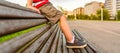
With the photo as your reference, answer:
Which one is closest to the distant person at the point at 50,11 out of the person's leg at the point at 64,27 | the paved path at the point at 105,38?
the person's leg at the point at 64,27

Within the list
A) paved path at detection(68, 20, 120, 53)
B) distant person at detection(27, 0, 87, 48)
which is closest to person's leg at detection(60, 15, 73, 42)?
distant person at detection(27, 0, 87, 48)

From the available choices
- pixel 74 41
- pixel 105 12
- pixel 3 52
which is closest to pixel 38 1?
pixel 74 41

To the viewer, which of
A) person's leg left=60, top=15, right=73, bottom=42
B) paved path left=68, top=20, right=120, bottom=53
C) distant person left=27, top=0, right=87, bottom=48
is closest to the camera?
distant person left=27, top=0, right=87, bottom=48

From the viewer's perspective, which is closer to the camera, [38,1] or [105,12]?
[38,1]

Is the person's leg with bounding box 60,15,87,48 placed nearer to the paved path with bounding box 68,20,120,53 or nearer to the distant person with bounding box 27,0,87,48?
the distant person with bounding box 27,0,87,48

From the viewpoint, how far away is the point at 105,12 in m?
113

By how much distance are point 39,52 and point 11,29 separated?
98cm

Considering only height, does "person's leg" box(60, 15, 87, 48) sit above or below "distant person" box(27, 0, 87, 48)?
below

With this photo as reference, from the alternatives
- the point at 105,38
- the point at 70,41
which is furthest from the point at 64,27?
the point at 105,38

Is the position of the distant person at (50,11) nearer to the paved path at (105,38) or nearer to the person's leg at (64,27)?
the person's leg at (64,27)

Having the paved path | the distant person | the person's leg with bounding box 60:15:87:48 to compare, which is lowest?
the paved path

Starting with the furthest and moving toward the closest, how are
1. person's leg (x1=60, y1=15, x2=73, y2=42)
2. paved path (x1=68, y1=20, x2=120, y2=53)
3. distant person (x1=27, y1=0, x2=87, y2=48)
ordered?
paved path (x1=68, y1=20, x2=120, y2=53)
person's leg (x1=60, y1=15, x2=73, y2=42)
distant person (x1=27, y1=0, x2=87, y2=48)

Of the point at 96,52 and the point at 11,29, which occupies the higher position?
the point at 11,29

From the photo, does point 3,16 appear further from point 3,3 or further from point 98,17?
point 98,17
